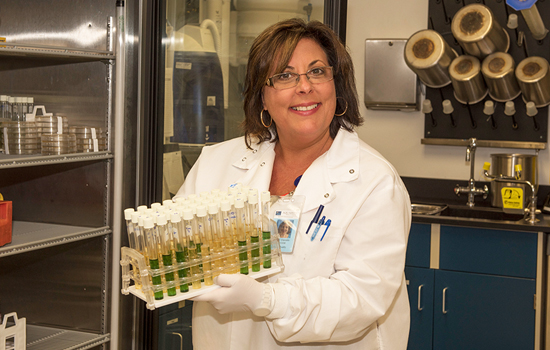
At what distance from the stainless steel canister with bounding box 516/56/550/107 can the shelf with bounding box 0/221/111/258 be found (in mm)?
2678

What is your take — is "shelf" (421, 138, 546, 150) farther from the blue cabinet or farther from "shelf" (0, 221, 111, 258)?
"shelf" (0, 221, 111, 258)

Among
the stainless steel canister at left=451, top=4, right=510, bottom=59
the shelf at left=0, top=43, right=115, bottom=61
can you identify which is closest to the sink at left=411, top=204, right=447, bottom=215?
the stainless steel canister at left=451, top=4, right=510, bottom=59

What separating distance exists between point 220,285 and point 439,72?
9.09 ft

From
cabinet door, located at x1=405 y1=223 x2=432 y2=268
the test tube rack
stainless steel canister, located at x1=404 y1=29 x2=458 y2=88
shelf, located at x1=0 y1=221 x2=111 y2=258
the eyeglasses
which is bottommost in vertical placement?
cabinet door, located at x1=405 y1=223 x2=432 y2=268

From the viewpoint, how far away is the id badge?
5.13 feet

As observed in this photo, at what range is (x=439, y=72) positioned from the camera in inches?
142

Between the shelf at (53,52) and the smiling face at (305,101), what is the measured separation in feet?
2.95

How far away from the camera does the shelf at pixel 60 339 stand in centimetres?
228

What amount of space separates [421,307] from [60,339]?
2085 millimetres

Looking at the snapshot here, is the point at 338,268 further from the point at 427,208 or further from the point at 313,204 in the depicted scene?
the point at 427,208

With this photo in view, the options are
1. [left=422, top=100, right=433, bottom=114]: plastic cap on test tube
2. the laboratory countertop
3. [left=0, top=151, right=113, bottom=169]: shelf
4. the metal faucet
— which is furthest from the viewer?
[left=422, top=100, right=433, bottom=114]: plastic cap on test tube

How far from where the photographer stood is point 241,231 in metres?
1.44

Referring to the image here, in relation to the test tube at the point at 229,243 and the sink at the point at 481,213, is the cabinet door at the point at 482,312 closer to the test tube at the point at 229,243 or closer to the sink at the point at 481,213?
the sink at the point at 481,213

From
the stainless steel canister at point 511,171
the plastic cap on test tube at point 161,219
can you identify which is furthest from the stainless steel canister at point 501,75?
the plastic cap on test tube at point 161,219
